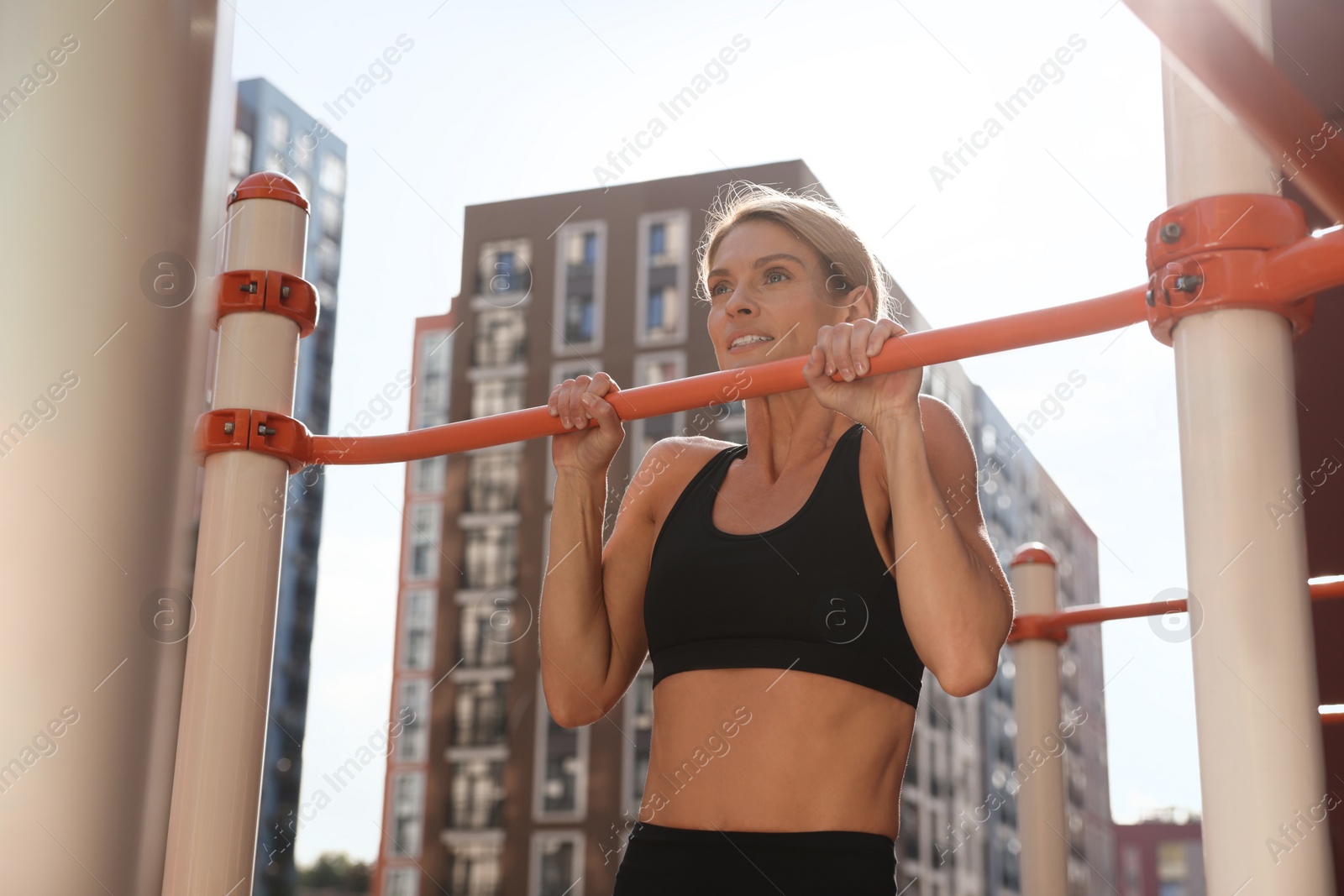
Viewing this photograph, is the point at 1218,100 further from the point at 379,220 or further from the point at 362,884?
the point at 362,884

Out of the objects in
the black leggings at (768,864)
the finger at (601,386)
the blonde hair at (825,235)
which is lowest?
the black leggings at (768,864)

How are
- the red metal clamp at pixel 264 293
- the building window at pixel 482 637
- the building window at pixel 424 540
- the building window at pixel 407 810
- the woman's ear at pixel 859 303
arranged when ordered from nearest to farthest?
the red metal clamp at pixel 264 293
the woman's ear at pixel 859 303
the building window at pixel 407 810
the building window at pixel 482 637
the building window at pixel 424 540

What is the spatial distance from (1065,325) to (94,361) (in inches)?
24.0

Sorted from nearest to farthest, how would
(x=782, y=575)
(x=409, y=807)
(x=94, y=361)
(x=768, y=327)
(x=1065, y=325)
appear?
(x=1065, y=325) → (x=94, y=361) → (x=782, y=575) → (x=768, y=327) → (x=409, y=807)

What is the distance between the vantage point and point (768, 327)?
3.40ft

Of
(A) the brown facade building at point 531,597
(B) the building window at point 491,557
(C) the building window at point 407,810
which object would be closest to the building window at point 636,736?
(A) the brown facade building at point 531,597

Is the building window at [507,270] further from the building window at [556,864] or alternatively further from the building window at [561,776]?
the building window at [556,864]

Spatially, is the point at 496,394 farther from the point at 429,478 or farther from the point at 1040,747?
the point at 1040,747

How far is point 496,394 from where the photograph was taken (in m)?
27.5

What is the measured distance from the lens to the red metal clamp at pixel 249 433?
3.10 ft

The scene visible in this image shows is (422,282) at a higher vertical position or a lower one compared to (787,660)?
higher

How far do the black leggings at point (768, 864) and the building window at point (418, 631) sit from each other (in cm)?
2661

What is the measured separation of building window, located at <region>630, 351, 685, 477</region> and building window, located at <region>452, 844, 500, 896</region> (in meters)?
8.30

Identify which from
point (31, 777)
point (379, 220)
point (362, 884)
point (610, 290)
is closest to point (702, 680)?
point (31, 777)
